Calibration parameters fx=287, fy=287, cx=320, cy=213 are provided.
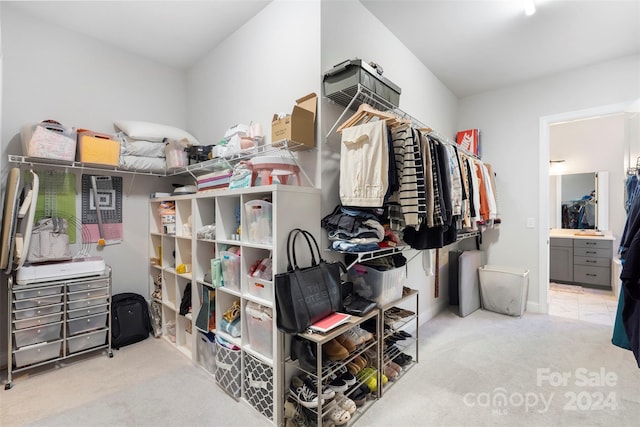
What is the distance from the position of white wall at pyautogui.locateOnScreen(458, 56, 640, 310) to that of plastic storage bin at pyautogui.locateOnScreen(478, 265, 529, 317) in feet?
1.02

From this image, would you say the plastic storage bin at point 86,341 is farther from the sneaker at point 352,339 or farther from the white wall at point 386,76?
the white wall at point 386,76

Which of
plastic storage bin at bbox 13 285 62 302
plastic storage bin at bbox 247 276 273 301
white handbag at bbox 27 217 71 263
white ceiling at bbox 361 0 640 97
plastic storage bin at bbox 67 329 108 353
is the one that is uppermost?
white ceiling at bbox 361 0 640 97

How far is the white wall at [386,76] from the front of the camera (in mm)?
2021

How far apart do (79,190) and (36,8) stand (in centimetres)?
150

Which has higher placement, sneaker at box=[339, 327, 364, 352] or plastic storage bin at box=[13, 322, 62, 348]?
sneaker at box=[339, 327, 364, 352]

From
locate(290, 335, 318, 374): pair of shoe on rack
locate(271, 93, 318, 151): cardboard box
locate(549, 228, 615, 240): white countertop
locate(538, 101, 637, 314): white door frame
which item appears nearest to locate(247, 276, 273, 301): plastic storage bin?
locate(290, 335, 318, 374): pair of shoe on rack

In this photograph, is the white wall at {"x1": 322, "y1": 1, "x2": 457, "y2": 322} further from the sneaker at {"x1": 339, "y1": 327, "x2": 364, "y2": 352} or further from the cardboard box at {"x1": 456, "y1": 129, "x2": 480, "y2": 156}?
the sneaker at {"x1": 339, "y1": 327, "x2": 364, "y2": 352}

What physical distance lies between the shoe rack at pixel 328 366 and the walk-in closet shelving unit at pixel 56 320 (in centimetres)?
182

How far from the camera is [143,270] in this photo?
3.06 m

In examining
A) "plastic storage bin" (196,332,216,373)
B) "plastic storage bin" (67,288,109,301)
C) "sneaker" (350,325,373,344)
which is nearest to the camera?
"sneaker" (350,325,373,344)

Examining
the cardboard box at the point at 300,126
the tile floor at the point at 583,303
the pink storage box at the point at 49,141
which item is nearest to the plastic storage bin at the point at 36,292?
the pink storage box at the point at 49,141

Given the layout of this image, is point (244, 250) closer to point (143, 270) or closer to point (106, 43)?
point (143, 270)

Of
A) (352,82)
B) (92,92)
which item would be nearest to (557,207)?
(352,82)

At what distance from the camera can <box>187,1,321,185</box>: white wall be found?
6.71ft
